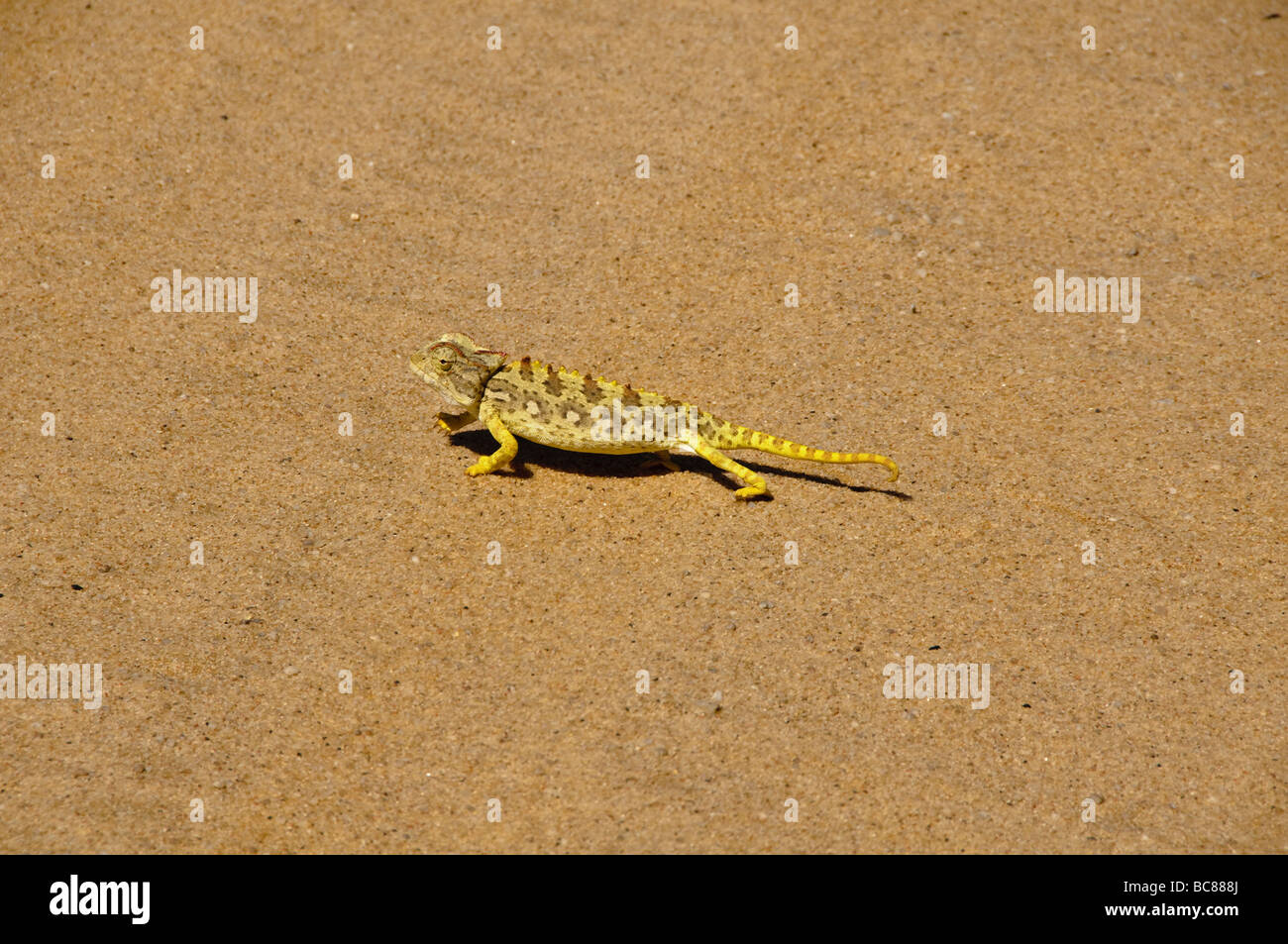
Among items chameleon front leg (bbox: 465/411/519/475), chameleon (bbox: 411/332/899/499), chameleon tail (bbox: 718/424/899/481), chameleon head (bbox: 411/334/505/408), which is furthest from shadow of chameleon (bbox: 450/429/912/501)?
chameleon head (bbox: 411/334/505/408)

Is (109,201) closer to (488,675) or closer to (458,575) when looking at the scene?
(458,575)

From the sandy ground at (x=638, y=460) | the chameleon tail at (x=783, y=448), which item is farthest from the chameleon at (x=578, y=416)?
the sandy ground at (x=638, y=460)

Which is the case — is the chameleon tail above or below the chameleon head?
below

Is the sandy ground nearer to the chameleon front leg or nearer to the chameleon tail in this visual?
the chameleon front leg

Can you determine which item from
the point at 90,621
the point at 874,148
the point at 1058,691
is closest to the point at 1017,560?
the point at 1058,691

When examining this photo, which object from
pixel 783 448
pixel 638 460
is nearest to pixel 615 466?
pixel 638 460

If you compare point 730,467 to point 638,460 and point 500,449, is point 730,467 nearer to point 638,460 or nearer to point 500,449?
point 638,460
